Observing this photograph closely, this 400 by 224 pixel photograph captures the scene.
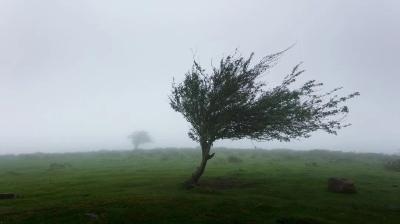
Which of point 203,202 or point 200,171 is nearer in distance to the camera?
point 203,202

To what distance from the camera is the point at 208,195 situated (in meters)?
35.8

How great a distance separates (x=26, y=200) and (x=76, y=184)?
35.8 feet

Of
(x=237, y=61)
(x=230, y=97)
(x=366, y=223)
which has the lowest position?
(x=366, y=223)

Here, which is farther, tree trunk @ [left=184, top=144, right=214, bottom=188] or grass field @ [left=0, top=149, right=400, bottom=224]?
tree trunk @ [left=184, top=144, right=214, bottom=188]

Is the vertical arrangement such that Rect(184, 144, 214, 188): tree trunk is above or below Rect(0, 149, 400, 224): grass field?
above

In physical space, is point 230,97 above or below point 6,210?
above

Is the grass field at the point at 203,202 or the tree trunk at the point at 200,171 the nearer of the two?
the grass field at the point at 203,202

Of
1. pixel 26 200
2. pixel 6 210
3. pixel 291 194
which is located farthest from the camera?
pixel 291 194

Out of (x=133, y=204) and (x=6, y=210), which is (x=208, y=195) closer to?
(x=133, y=204)

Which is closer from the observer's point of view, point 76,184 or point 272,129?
point 272,129

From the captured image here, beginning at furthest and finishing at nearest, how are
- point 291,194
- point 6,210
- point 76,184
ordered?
point 76,184, point 291,194, point 6,210

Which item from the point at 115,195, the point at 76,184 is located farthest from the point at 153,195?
the point at 76,184

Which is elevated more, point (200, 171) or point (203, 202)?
point (200, 171)

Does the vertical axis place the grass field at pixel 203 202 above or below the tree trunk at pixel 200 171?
below
